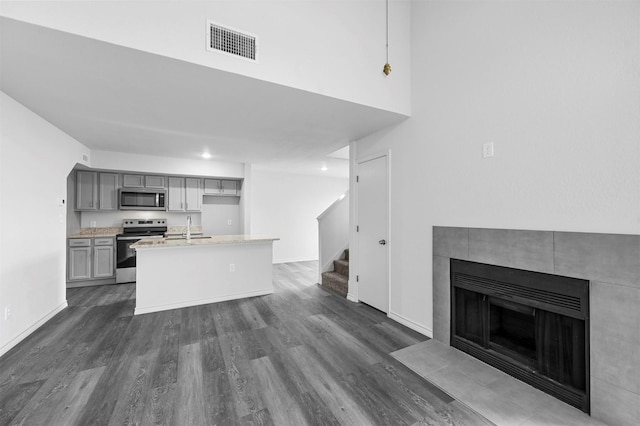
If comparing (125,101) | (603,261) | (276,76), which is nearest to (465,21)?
(276,76)

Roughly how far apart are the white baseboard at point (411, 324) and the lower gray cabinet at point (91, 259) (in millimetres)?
5078

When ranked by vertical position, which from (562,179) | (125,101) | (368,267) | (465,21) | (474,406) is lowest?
(474,406)

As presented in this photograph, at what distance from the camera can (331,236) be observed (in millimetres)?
5191

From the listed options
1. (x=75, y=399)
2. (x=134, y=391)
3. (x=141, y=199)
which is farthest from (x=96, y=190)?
(x=134, y=391)

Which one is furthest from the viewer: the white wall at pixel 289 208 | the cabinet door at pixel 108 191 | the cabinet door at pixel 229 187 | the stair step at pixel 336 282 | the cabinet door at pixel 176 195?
the white wall at pixel 289 208

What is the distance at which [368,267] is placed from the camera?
3908mm

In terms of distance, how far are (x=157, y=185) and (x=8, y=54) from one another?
12.7 feet

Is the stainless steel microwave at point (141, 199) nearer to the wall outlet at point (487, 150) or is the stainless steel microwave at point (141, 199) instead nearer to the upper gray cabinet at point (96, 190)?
the upper gray cabinet at point (96, 190)

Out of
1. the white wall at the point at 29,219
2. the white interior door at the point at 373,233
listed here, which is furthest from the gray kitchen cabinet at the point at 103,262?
the white interior door at the point at 373,233

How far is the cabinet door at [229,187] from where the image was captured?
640cm

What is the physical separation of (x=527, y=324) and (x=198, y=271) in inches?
156

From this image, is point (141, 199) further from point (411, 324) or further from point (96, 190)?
point (411, 324)

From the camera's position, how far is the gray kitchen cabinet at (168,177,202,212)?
5.85 m

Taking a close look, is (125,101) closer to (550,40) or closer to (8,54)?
(8,54)
